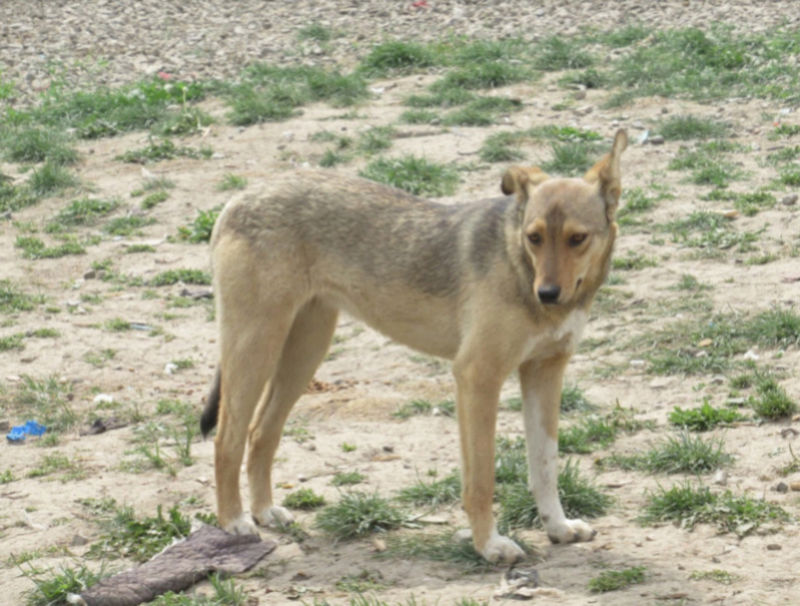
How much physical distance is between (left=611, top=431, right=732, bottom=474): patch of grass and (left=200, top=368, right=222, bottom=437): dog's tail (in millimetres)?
2156

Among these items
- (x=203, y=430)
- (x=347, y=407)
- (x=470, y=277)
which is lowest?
(x=347, y=407)

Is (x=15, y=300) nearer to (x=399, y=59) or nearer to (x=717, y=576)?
(x=399, y=59)

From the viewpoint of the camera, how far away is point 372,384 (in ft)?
28.6

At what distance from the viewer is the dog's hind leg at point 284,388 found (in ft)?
22.2

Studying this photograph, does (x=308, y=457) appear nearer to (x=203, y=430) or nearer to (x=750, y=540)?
(x=203, y=430)

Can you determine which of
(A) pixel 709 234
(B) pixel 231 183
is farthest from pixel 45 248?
(A) pixel 709 234

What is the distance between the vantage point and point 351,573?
237 inches

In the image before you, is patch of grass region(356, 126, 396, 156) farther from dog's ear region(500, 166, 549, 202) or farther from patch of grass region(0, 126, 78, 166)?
dog's ear region(500, 166, 549, 202)

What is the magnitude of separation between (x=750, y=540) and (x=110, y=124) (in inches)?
394

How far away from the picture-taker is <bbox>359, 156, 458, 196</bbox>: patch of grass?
1165 cm

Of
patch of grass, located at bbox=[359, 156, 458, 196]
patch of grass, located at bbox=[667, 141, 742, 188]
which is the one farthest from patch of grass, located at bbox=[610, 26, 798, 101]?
patch of grass, located at bbox=[359, 156, 458, 196]

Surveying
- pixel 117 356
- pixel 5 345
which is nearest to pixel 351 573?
pixel 117 356

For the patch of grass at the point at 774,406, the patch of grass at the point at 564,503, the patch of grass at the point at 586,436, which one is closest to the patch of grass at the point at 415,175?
the patch of grass at the point at 586,436

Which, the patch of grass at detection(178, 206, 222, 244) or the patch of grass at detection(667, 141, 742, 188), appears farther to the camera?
the patch of grass at detection(178, 206, 222, 244)
